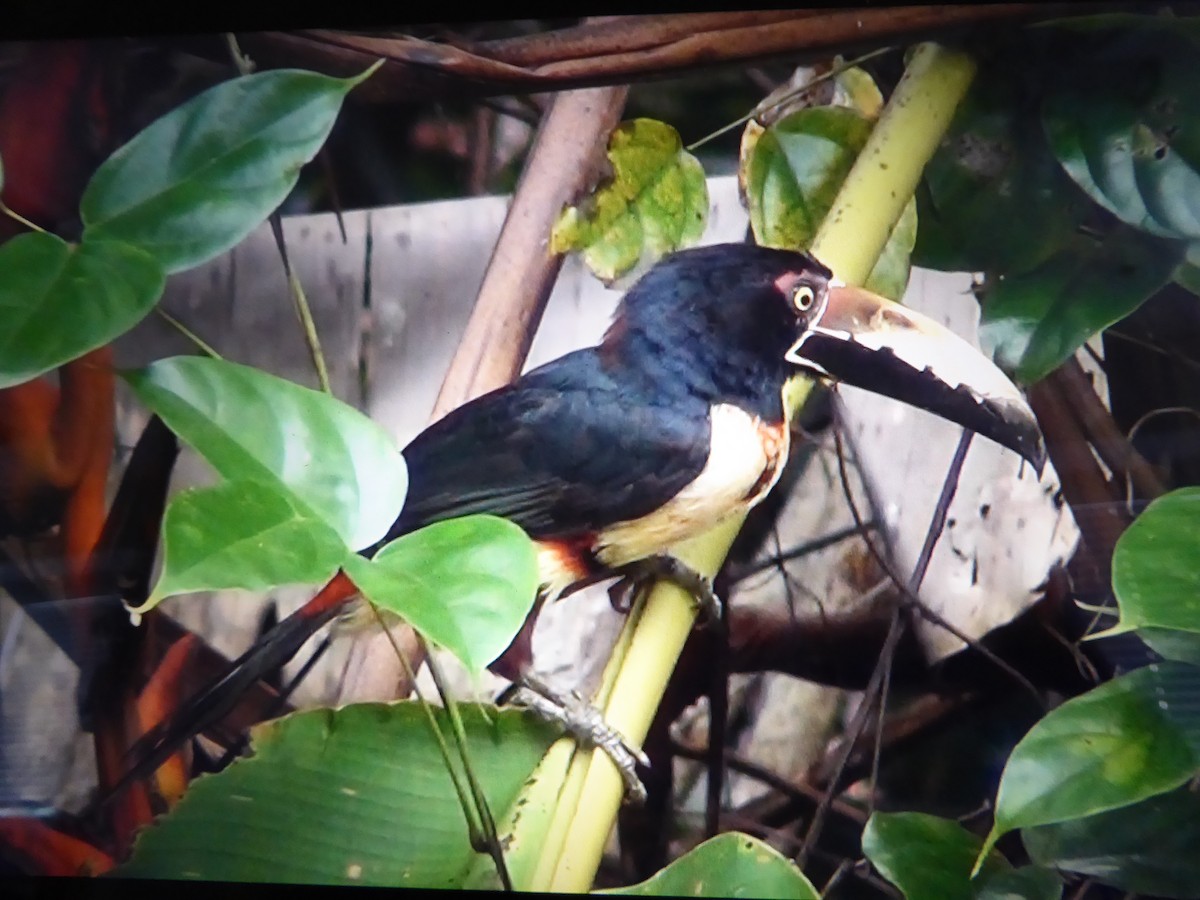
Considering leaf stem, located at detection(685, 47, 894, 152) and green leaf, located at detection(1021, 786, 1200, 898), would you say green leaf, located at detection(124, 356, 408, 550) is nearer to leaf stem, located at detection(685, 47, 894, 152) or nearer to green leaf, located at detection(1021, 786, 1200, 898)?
leaf stem, located at detection(685, 47, 894, 152)

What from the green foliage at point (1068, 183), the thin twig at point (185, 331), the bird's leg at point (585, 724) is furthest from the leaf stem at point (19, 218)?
the green foliage at point (1068, 183)

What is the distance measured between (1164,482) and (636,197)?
1.83 feet

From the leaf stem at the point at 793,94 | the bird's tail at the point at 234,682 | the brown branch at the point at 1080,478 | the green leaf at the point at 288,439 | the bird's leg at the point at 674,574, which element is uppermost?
the leaf stem at the point at 793,94

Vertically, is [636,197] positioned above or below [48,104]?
below

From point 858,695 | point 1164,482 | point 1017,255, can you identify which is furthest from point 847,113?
point 858,695

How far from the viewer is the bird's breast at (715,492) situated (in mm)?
1077

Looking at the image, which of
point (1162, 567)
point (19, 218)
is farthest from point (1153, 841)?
point (19, 218)

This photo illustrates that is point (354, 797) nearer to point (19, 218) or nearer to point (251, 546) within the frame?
point (251, 546)

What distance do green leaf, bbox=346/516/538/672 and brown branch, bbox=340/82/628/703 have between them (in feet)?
0.47

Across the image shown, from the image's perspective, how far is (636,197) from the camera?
44.8 inches

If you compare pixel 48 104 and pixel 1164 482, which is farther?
pixel 48 104

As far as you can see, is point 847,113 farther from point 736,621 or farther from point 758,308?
point 736,621

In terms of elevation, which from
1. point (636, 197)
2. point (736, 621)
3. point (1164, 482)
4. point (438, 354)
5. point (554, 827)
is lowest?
point (554, 827)

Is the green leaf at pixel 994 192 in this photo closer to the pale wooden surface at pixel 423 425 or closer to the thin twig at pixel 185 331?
the pale wooden surface at pixel 423 425
